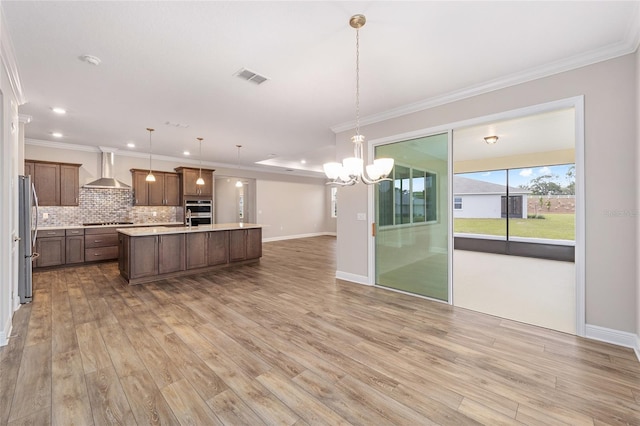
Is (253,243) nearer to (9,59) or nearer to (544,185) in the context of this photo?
(9,59)

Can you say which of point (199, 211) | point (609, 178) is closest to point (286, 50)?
point (609, 178)

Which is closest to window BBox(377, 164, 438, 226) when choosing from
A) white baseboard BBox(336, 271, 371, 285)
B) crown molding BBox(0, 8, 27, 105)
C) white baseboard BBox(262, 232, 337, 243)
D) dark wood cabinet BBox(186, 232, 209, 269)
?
white baseboard BBox(336, 271, 371, 285)

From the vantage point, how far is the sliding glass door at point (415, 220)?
3709 millimetres

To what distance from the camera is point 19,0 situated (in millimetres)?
1897

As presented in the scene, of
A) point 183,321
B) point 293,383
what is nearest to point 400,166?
point 293,383

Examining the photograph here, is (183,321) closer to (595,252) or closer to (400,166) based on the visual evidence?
(400,166)

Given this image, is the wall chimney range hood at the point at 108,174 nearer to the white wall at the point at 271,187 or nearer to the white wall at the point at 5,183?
the white wall at the point at 271,187

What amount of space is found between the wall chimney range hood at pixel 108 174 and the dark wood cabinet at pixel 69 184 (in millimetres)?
230

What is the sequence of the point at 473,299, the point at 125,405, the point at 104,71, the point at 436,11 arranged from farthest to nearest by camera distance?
1. the point at 473,299
2. the point at 104,71
3. the point at 436,11
4. the point at 125,405

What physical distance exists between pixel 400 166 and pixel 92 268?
6.63 meters

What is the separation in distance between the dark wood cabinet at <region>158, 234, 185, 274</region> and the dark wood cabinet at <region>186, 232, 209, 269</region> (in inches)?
4.9

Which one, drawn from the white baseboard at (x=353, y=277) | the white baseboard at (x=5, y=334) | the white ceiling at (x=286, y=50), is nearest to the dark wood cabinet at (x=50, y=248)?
the white ceiling at (x=286, y=50)

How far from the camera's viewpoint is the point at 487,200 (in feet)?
32.1

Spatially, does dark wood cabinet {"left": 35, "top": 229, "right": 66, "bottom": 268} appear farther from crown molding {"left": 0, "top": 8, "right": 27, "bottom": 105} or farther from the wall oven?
crown molding {"left": 0, "top": 8, "right": 27, "bottom": 105}
